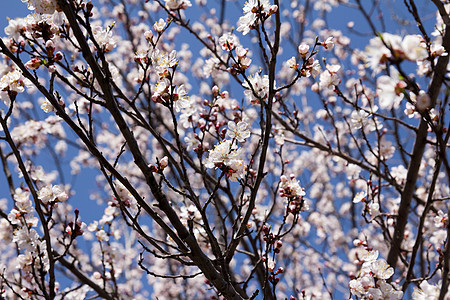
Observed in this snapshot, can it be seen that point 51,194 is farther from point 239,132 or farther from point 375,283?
point 375,283

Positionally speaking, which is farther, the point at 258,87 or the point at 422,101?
the point at 258,87

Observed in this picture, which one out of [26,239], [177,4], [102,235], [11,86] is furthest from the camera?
[102,235]

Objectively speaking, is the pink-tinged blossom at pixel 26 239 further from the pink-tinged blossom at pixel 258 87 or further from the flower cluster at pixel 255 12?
the flower cluster at pixel 255 12

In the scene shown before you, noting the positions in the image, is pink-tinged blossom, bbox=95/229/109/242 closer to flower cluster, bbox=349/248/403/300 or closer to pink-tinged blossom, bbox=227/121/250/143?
pink-tinged blossom, bbox=227/121/250/143

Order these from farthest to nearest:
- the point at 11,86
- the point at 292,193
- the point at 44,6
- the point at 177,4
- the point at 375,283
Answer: the point at 177,4 < the point at 292,193 < the point at 375,283 < the point at 11,86 < the point at 44,6

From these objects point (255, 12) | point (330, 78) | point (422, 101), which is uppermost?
point (330, 78)

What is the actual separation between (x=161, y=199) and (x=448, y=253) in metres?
1.43

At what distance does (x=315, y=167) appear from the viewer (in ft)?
27.5

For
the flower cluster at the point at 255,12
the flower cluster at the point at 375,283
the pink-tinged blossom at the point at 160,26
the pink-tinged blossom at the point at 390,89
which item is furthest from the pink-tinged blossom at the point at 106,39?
the flower cluster at the point at 375,283

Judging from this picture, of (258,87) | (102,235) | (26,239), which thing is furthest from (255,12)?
(102,235)

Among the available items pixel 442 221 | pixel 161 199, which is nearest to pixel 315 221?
pixel 442 221

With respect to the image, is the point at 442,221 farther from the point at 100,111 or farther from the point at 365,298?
the point at 100,111

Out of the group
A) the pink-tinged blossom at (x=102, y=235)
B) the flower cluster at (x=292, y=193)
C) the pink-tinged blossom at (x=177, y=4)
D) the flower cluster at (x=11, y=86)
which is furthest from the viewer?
the pink-tinged blossom at (x=102, y=235)

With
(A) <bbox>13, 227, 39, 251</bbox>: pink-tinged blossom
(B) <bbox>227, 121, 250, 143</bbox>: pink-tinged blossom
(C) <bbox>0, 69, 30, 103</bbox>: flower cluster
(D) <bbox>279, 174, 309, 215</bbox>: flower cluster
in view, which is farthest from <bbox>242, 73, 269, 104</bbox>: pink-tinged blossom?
(A) <bbox>13, 227, 39, 251</bbox>: pink-tinged blossom
